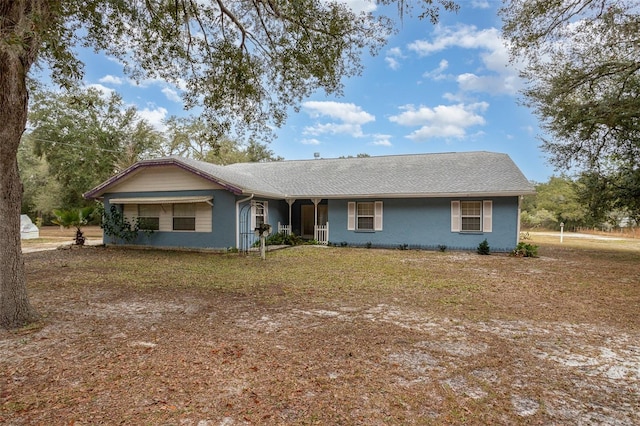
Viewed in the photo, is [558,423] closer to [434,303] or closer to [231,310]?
[434,303]

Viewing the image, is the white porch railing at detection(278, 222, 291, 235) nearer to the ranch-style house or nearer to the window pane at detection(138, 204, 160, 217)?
the ranch-style house

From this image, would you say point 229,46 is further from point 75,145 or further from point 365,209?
point 75,145

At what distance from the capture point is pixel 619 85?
434 inches

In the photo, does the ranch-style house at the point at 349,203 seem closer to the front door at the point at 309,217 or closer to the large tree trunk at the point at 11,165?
the front door at the point at 309,217

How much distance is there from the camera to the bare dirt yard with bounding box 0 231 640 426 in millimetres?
2672

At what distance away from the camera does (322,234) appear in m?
15.7

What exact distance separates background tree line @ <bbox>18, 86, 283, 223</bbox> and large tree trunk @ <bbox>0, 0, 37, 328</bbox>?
69.5ft

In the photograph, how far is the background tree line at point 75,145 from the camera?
86.6 ft

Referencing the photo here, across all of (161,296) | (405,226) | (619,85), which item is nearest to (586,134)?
(619,85)

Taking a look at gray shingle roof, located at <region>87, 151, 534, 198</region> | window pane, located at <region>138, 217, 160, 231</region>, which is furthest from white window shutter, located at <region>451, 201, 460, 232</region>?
window pane, located at <region>138, 217, 160, 231</region>

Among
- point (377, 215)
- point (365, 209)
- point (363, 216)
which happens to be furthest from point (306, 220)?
point (377, 215)

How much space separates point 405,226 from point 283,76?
9118mm

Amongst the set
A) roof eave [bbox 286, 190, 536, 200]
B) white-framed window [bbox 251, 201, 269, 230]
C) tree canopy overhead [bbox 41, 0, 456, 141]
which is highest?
tree canopy overhead [bbox 41, 0, 456, 141]

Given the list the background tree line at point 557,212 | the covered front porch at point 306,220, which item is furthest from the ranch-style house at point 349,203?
the background tree line at point 557,212
